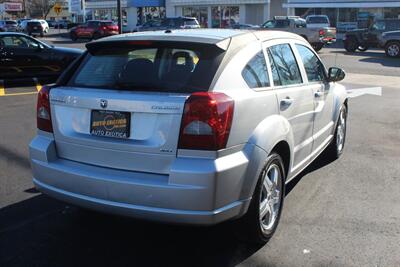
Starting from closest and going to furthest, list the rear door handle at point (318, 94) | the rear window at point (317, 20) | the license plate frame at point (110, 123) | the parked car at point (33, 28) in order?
the license plate frame at point (110, 123), the rear door handle at point (318, 94), the rear window at point (317, 20), the parked car at point (33, 28)

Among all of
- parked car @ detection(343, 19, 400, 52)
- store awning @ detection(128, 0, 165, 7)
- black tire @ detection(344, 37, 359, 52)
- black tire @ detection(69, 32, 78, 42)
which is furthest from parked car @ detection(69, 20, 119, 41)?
parked car @ detection(343, 19, 400, 52)

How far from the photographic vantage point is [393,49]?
24.2 metres

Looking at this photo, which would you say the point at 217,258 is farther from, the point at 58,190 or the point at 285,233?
the point at 58,190

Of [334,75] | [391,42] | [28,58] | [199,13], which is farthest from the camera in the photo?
[199,13]

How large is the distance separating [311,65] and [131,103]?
2.55 metres

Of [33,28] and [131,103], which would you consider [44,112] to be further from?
[33,28]

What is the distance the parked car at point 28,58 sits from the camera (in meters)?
14.5

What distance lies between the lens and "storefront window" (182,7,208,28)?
176 feet

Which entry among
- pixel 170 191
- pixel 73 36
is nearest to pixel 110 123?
pixel 170 191

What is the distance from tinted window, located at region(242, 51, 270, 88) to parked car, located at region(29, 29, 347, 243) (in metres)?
0.01

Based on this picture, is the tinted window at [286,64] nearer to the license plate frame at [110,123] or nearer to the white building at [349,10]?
the license plate frame at [110,123]

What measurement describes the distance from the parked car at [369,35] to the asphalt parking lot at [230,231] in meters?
21.3

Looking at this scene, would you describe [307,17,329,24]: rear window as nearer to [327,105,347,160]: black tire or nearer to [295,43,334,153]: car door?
[327,105,347,160]: black tire

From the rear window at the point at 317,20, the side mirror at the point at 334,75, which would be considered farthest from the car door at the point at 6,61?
the rear window at the point at 317,20
